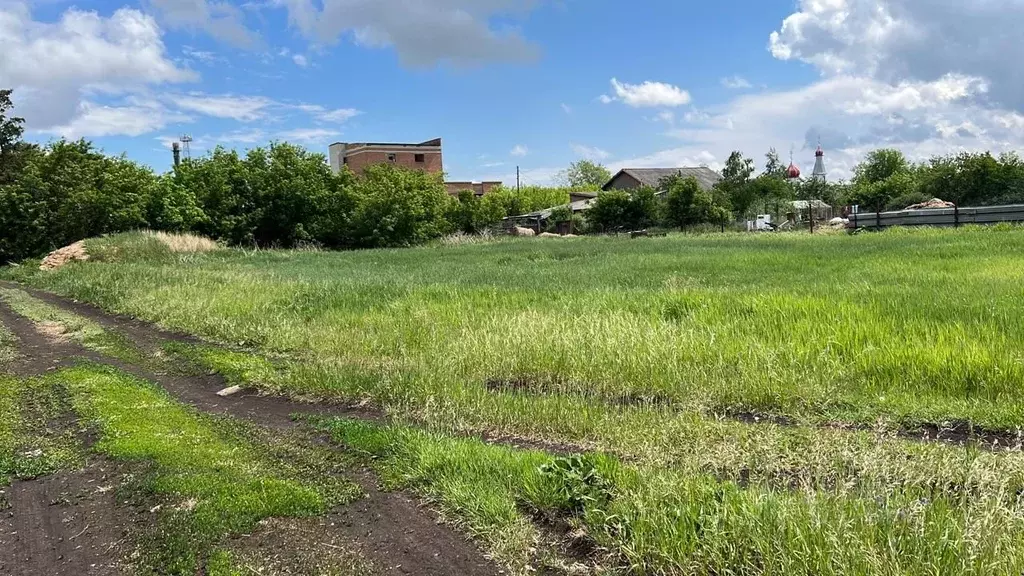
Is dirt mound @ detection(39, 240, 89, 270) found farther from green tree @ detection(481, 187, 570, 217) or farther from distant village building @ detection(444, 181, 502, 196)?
distant village building @ detection(444, 181, 502, 196)

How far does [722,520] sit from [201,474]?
147 inches

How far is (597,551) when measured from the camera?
12.2 feet

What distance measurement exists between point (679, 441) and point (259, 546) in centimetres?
320

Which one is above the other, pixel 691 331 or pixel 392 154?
pixel 392 154

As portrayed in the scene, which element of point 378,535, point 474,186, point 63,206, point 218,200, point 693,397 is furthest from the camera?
point 474,186

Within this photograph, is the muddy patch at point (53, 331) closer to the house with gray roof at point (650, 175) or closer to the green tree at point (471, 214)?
the green tree at point (471, 214)

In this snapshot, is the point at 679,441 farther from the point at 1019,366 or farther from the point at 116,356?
the point at 116,356

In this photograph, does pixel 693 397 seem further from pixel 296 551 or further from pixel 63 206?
pixel 63 206

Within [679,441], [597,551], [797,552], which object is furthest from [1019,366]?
[597,551]

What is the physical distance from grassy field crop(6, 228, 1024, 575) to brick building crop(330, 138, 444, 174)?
70.8m

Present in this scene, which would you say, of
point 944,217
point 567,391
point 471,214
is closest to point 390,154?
point 471,214

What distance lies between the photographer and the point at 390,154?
84.6m

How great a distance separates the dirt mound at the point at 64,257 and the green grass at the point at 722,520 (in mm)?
28410

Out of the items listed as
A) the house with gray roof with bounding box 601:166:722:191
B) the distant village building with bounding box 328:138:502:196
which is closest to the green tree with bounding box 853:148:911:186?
the house with gray roof with bounding box 601:166:722:191
